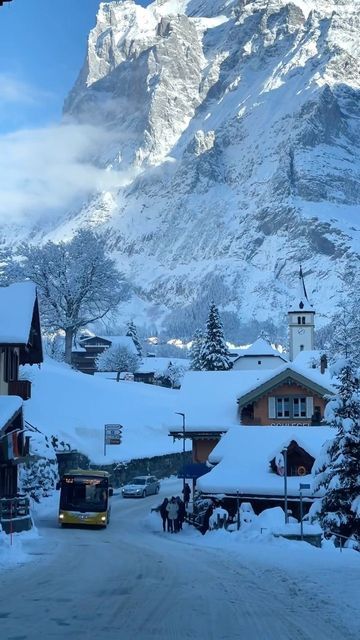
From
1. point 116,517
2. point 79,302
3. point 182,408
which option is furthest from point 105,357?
point 116,517

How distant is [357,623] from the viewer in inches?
481

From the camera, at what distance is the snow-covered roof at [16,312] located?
3253 cm

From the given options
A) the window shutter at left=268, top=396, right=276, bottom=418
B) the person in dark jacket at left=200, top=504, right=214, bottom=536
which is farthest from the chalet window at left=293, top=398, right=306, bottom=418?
the person in dark jacket at left=200, top=504, right=214, bottom=536

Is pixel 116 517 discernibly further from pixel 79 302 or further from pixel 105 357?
pixel 105 357

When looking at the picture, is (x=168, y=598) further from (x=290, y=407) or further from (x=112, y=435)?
(x=112, y=435)

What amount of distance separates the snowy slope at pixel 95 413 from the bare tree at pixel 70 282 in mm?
4144

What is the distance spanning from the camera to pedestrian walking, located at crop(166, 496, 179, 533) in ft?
105

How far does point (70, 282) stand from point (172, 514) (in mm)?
44900

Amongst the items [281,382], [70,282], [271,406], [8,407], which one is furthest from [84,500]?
[70,282]

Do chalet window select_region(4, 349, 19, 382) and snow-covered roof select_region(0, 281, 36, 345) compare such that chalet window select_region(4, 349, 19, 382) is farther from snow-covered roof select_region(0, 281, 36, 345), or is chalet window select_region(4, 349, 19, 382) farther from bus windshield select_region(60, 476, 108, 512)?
bus windshield select_region(60, 476, 108, 512)

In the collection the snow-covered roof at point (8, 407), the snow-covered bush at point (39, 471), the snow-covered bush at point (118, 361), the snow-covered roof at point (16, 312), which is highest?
the snow-covered bush at point (118, 361)

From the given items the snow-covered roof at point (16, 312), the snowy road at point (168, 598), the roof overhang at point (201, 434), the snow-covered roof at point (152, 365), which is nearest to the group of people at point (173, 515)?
the snow-covered roof at point (16, 312)

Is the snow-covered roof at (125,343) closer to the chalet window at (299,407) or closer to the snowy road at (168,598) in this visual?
the chalet window at (299,407)

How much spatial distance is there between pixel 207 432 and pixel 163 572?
1045 inches
